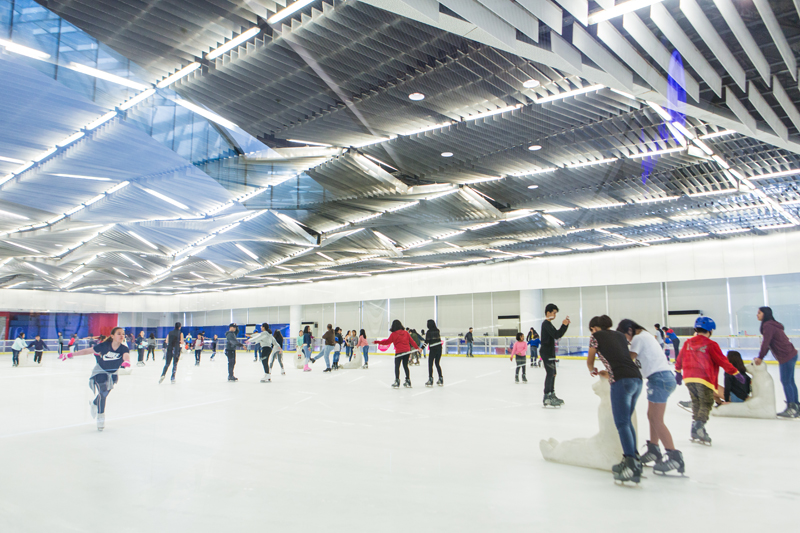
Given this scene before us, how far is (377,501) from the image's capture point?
3.62m

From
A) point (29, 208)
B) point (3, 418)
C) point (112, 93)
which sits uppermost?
point (112, 93)

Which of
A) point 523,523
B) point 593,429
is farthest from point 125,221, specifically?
point 523,523

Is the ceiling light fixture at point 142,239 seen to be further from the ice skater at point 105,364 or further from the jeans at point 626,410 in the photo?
the jeans at point 626,410

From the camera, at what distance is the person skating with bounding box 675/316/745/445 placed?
530cm

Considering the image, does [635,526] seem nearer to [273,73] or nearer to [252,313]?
[273,73]

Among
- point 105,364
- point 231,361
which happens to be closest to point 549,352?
point 105,364

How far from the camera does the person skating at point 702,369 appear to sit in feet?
17.4

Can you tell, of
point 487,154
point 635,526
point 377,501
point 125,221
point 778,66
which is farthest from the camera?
point 125,221

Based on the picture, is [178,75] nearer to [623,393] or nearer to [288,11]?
[288,11]

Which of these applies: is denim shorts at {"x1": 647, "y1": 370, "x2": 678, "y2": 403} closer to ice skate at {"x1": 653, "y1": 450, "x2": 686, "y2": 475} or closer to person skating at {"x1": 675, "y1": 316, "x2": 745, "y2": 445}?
ice skate at {"x1": 653, "y1": 450, "x2": 686, "y2": 475}

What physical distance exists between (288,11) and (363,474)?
5631 mm

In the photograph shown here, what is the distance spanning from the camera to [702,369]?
17.5 feet

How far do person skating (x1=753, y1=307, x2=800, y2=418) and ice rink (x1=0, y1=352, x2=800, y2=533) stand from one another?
15.7 inches

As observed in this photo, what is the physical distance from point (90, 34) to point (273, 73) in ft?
8.40
